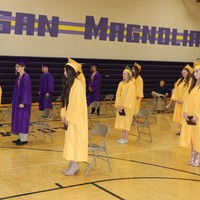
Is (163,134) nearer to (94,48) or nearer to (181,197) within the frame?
(181,197)

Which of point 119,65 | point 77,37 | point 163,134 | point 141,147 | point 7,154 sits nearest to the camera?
point 7,154

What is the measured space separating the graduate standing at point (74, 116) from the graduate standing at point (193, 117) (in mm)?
2200

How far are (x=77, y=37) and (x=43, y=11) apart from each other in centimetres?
186

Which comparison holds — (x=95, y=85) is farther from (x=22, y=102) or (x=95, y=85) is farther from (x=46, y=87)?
(x=22, y=102)

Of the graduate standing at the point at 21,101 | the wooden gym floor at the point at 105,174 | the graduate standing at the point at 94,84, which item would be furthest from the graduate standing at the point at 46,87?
the graduate standing at the point at 21,101

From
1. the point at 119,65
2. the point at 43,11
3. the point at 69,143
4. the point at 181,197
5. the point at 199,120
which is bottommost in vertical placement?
the point at 181,197

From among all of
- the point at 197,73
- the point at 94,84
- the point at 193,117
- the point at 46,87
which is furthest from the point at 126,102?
the point at 94,84

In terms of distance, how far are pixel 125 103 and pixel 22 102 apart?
245 centimetres

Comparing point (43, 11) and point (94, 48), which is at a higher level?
point (43, 11)

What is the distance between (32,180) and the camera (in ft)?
21.0

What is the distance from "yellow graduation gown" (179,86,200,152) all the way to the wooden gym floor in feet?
1.70

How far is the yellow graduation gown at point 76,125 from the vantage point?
639cm

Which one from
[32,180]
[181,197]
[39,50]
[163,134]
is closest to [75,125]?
[32,180]

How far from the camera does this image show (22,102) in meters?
8.53
